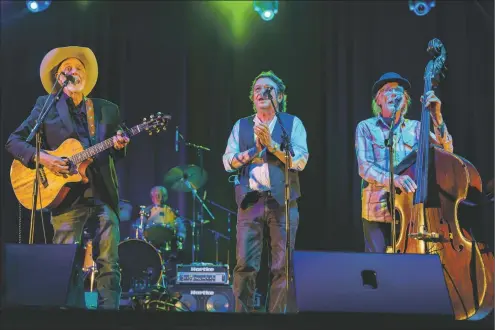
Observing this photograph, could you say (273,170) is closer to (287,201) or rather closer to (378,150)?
(287,201)

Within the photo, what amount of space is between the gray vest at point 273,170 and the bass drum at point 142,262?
8.60ft

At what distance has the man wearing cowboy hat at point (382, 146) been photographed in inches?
202

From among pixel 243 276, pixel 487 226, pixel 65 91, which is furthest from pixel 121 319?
pixel 487 226

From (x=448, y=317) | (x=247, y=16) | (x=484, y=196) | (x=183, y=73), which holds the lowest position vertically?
(x=448, y=317)

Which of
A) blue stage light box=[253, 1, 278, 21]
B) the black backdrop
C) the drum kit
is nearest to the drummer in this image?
the drum kit

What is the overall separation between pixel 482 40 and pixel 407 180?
338 centimetres

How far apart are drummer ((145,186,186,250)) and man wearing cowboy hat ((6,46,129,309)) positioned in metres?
2.75

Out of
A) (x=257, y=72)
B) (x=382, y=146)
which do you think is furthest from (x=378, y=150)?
(x=257, y=72)

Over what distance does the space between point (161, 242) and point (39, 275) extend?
4705 millimetres

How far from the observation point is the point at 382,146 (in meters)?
5.27

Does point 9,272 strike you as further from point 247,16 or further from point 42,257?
point 247,16

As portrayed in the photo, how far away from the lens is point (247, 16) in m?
8.03

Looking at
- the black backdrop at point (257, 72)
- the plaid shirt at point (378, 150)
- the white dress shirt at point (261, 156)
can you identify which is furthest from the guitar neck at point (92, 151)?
the black backdrop at point (257, 72)

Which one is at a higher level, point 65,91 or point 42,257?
point 65,91
